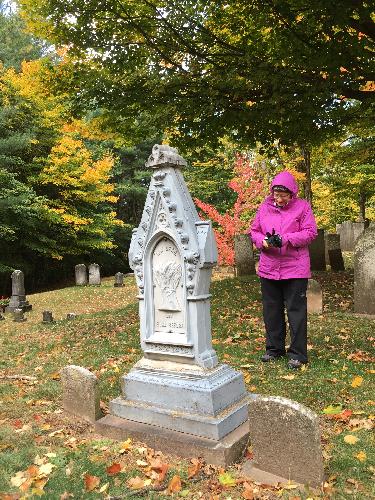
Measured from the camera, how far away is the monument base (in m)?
3.61

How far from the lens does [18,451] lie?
402 centimetres

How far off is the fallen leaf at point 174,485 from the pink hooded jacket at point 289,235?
2619 millimetres

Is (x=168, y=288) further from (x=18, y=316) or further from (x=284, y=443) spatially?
(x=18, y=316)

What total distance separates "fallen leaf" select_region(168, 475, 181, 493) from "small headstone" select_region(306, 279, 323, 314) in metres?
5.99

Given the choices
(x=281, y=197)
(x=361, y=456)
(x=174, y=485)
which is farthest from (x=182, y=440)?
(x=281, y=197)

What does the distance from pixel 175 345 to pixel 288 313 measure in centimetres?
167

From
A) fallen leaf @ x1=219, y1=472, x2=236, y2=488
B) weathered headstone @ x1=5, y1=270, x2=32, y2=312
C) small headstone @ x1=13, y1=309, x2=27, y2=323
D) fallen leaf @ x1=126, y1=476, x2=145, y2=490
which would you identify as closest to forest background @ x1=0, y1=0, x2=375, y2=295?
small headstone @ x1=13, y1=309, x2=27, y2=323

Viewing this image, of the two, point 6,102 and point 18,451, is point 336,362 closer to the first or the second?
point 18,451

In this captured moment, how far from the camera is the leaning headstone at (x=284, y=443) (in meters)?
3.07

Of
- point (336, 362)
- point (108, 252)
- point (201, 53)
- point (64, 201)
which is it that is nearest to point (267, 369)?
point (336, 362)

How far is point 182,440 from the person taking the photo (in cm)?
382

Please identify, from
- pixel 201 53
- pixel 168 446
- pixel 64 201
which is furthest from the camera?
pixel 64 201

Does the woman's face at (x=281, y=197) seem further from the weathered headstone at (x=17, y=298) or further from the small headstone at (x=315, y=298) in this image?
the weathered headstone at (x=17, y=298)

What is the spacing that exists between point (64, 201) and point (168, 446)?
65.8 feet
